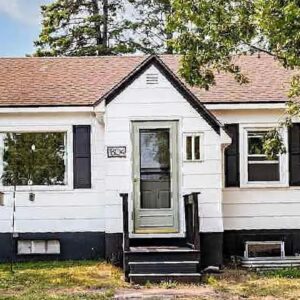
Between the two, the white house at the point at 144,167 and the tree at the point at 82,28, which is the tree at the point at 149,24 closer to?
the tree at the point at 82,28

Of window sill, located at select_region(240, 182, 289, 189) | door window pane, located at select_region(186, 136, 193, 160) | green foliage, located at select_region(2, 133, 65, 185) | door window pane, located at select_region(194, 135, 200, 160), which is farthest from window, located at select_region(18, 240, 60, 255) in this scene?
window sill, located at select_region(240, 182, 289, 189)

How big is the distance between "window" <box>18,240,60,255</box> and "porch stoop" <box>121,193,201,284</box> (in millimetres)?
2216

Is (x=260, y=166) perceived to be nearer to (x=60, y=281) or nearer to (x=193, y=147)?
(x=193, y=147)

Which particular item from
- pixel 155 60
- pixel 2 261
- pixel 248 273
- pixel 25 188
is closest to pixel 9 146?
pixel 25 188

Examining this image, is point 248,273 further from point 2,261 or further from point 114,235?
point 2,261

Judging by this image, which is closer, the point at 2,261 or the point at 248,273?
the point at 248,273

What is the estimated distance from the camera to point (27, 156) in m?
14.2

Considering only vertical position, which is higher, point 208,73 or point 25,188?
point 208,73

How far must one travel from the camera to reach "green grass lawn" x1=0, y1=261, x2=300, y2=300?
33.1 ft

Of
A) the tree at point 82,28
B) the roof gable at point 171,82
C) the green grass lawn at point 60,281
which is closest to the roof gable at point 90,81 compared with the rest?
the roof gable at point 171,82

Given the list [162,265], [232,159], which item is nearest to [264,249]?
[232,159]

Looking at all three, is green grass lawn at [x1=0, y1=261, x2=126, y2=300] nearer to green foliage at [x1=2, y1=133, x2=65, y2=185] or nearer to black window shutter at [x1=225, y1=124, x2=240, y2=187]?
green foliage at [x1=2, y1=133, x2=65, y2=185]

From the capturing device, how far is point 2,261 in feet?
45.6

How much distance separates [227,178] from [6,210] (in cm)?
468
